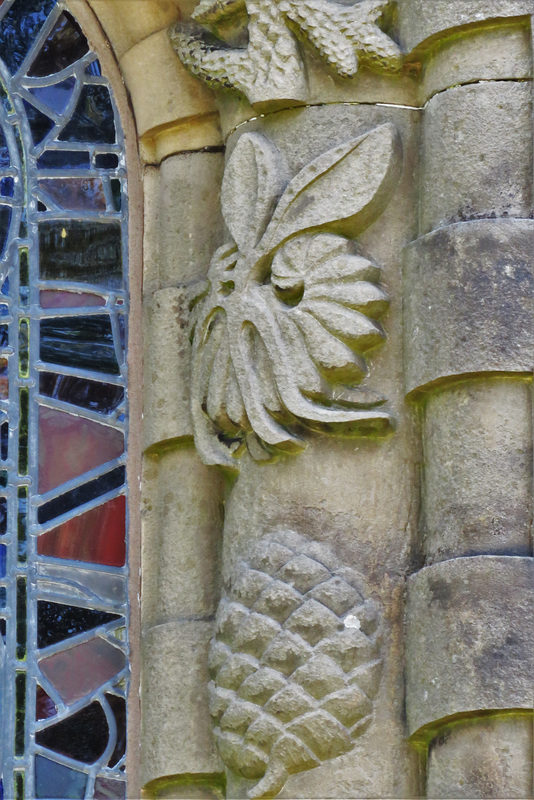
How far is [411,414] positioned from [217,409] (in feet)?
1.22

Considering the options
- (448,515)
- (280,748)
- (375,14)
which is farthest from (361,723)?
(375,14)

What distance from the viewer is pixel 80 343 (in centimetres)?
394

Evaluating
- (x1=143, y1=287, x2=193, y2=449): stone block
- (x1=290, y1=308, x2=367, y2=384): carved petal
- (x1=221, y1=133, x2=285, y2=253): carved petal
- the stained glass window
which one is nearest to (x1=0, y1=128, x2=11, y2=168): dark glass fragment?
the stained glass window

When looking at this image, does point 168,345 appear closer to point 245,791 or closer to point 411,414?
point 411,414

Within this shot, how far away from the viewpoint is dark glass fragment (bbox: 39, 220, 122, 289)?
13.0ft

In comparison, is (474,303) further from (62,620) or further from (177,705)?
(62,620)

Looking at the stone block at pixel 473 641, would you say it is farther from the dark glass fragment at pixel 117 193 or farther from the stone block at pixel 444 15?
the dark glass fragment at pixel 117 193

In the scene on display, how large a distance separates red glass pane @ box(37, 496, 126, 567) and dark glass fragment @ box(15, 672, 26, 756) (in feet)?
0.84

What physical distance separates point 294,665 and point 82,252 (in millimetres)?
1072

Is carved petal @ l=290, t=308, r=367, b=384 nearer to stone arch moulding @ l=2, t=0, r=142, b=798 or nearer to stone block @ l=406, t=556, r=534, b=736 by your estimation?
stone block @ l=406, t=556, r=534, b=736

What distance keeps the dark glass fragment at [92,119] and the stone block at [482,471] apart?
1.07 meters

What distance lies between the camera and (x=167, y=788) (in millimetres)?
3643

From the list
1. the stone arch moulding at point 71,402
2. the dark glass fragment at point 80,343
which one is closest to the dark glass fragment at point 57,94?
the stone arch moulding at point 71,402

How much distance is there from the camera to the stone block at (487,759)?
10.5 feet
